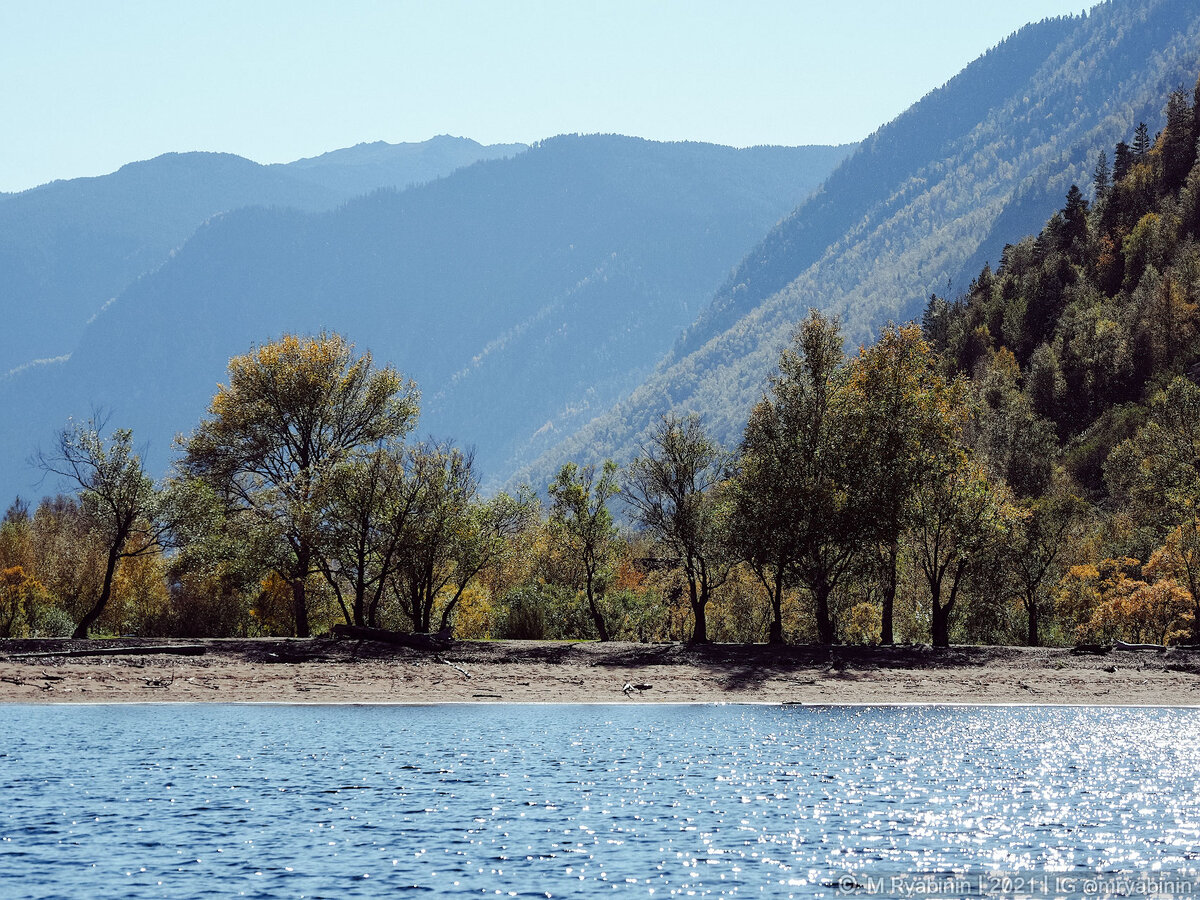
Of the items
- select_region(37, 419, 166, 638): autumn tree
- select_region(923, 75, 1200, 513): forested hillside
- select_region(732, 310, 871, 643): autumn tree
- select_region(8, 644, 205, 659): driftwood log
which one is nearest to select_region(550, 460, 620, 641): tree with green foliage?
select_region(732, 310, 871, 643): autumn tree

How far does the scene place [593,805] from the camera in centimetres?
2434

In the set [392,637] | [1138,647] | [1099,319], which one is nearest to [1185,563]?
[1138,647]

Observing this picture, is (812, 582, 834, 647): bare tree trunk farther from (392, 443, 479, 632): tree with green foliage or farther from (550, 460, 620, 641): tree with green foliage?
(392, 443, 479, 632): tree with green foliage

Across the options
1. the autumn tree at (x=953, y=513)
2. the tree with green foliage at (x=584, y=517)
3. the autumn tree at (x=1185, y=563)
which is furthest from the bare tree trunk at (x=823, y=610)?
the autumn tree at (x=1185, y=563)

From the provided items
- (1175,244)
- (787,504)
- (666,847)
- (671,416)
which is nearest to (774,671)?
(787,504)

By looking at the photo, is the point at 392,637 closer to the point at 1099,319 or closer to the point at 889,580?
the point at 889,580

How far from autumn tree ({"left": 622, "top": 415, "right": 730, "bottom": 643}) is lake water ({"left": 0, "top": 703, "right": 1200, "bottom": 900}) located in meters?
18.5

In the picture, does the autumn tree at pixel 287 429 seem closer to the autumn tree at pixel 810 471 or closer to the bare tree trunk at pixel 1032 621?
the autumn tree at pixel 810 471

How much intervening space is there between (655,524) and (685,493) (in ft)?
7.98

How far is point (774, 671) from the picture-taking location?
50062mm

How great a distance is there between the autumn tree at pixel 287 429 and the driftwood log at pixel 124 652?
7777mm

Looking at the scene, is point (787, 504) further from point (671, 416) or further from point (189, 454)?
point (189, 454)

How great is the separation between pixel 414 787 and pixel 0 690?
26111 millimetres

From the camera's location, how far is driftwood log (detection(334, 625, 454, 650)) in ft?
176
